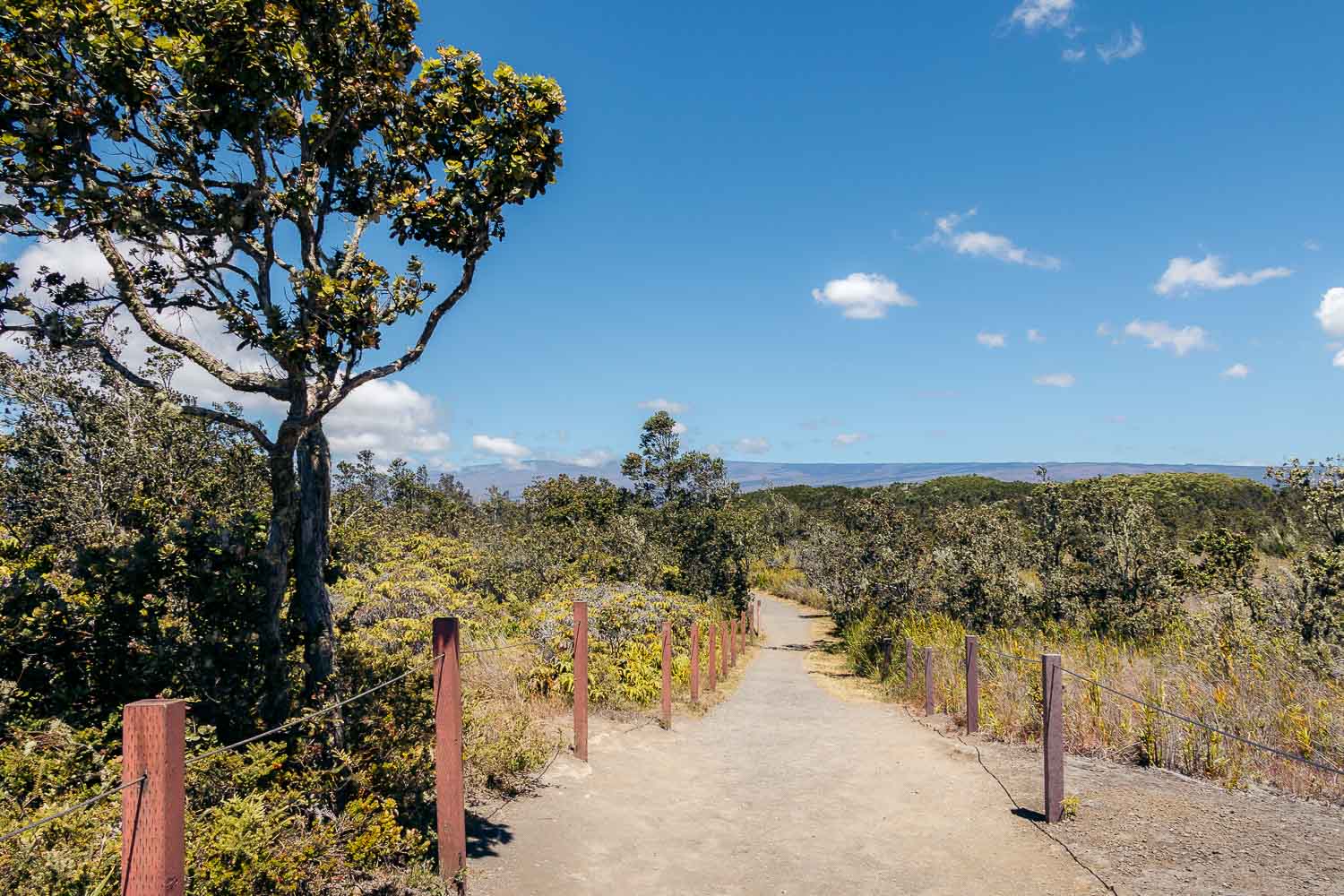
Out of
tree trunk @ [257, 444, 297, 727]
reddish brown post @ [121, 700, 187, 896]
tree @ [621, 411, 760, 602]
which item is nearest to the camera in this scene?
reddish brown post @ [121, 700, 187, 896]

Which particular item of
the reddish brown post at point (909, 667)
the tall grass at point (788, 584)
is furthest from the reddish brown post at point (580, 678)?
the tall grass at point (788, 584)

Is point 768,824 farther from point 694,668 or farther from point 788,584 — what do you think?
point 788,584

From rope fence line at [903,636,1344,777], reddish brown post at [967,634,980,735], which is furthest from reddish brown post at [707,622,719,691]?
rope fence line at [903,636,1344,777]

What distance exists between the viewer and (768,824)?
23.4 ft

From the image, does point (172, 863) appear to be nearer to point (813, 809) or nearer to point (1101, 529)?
point (813, 809)

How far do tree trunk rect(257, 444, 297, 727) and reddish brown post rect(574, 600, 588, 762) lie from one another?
3.24 metres

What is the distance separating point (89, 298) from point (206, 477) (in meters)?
4.36

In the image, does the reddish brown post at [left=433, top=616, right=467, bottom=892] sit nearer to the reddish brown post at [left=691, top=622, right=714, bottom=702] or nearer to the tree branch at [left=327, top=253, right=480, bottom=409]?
the tree branch at [left=327, top=253, right=480, bottom=409]

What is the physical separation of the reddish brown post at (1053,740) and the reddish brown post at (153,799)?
620cm

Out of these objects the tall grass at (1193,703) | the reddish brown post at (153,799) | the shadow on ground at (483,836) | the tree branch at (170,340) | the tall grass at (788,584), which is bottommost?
the tall grass at (788,584)

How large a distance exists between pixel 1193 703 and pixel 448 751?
7.82 metres

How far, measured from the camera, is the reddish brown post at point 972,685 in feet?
30.7

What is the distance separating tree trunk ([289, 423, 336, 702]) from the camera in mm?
5820

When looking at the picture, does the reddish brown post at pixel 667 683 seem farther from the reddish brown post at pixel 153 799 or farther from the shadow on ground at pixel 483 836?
the reddish brown post at pixel 153 799
